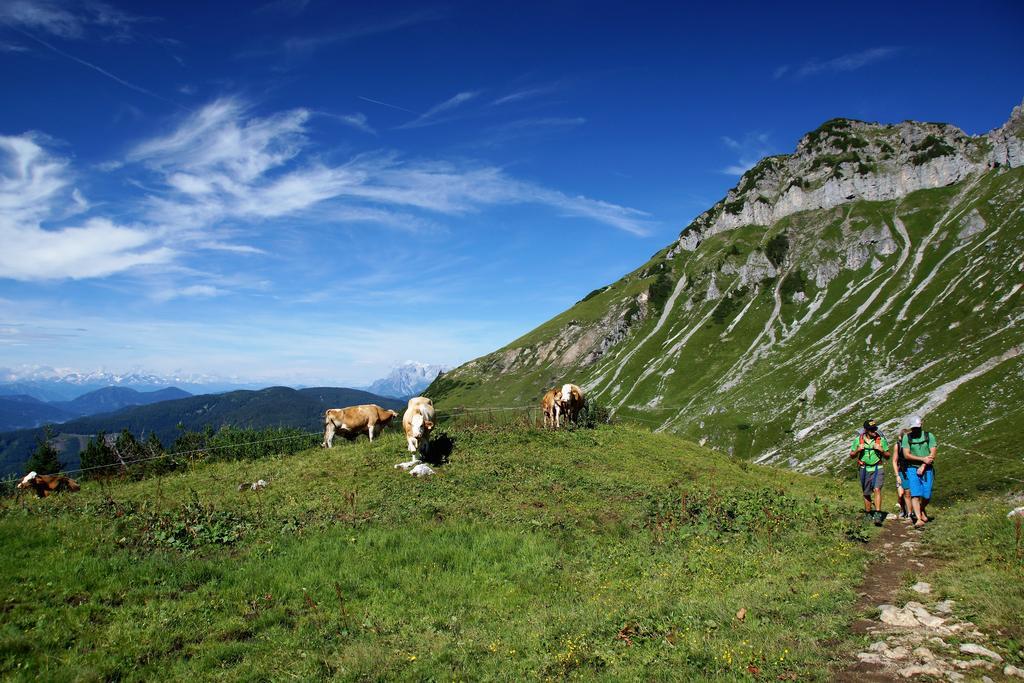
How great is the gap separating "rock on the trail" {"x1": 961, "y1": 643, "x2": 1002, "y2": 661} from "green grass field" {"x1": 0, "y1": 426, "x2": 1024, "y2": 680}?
4.58ft

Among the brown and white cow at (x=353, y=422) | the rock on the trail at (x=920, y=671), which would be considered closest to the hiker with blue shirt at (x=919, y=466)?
the rock on the trail at (x=920, y=671)

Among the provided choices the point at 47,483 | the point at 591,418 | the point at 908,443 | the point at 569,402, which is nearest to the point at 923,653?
the point at 908,443

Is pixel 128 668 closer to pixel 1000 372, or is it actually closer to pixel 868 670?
pixel 868 670

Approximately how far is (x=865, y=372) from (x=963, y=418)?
47210 millimetres

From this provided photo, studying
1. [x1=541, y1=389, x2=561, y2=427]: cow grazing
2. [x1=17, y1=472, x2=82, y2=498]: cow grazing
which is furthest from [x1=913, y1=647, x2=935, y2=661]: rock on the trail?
[x1=17, y1=472, x2=82, y2=498]: cow grazing

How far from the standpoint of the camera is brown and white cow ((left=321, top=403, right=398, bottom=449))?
1256 inches

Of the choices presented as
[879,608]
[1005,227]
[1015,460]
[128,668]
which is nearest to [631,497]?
[879,608]

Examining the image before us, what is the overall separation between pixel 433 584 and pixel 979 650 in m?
10.4

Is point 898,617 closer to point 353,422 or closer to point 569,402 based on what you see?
point 569,402

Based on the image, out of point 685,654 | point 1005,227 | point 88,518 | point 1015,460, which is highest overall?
point 1005,227

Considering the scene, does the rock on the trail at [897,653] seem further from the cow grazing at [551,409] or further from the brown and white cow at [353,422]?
the cow grazing at [551,409]

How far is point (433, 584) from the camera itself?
13.0 metres

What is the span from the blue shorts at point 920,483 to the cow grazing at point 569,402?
22618 mm

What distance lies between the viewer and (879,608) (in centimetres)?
1010
